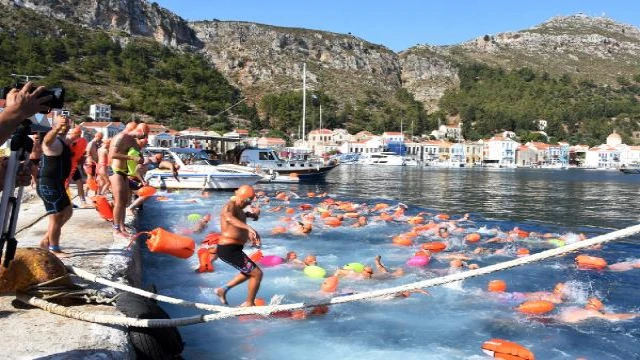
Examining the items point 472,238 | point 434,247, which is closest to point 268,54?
point 472,238

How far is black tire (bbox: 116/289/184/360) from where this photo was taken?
506 cm

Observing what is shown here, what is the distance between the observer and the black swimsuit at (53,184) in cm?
684

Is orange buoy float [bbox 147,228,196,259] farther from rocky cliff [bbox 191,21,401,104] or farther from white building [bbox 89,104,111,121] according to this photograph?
rocky cliff [bbox 191,21,401,104]

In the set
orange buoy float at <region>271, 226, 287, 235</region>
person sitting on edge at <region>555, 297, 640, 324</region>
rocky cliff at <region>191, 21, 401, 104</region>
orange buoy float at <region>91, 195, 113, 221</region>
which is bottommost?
person sitting on edge at <region>555, 297, 640, 324</region>

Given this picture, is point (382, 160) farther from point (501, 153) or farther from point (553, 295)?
point (553, 295)

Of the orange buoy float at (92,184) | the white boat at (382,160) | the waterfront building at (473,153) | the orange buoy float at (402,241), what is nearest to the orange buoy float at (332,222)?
the orange buoy float at (402,241)

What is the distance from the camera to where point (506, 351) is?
6.31 meters

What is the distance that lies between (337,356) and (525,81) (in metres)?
200

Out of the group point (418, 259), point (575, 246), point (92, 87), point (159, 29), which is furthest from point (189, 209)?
point (159, 29)

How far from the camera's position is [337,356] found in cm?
657

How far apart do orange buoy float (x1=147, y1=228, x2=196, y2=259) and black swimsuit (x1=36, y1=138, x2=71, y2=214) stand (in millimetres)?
1353

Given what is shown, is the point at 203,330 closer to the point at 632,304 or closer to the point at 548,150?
the point at 632,304

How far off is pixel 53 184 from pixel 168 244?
1842 mm

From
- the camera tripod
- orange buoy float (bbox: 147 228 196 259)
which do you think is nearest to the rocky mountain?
orange buoy float (bbox: 147 228 196 259)
